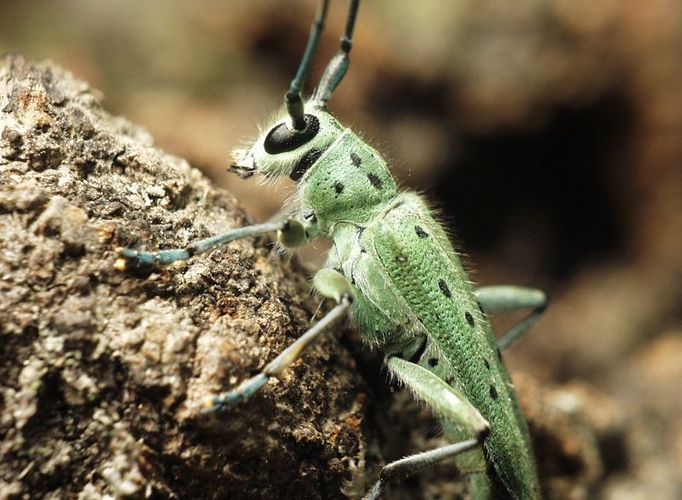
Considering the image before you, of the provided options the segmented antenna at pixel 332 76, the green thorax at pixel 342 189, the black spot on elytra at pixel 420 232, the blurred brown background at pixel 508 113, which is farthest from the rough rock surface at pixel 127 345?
the blurred brown background at pixel 508 113

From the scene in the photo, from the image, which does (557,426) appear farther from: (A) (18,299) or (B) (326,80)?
(A) (18,299)

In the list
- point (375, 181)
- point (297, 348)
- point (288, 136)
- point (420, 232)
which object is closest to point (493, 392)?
point (420, 232)

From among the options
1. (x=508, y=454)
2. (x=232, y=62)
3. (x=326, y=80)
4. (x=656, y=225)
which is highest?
(x=232, y=62)

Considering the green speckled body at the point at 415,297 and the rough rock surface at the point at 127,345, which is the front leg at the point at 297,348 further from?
the green speckled body at the point at 415,297

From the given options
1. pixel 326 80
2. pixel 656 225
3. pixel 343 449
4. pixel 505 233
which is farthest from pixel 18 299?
pixel 656 225

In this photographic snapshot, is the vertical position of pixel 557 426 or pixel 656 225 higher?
pixel 656 225

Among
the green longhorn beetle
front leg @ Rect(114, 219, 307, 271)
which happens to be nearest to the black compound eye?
the green longhorn beetle

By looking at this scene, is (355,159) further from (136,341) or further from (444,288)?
(136,341)
